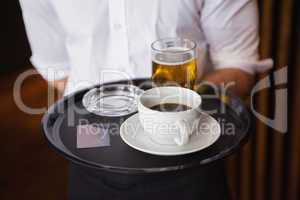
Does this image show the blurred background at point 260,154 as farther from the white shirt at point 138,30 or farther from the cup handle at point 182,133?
the cup handle at point 182,133

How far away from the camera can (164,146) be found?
28.1 inches

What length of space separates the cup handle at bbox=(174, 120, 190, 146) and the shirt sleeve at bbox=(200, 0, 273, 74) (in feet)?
1.28

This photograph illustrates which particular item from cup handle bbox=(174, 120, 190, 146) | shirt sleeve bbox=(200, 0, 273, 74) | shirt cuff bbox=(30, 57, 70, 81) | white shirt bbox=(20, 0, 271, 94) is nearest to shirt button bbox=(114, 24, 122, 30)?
white shirt bbox=(20, 0, 271, 94)

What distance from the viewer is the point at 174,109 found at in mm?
745

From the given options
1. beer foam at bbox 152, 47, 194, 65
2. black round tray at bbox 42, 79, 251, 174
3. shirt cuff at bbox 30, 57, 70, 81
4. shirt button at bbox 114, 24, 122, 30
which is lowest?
shirt cuff at bbox 30, 57, 70, 81

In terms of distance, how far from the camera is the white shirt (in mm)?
1020

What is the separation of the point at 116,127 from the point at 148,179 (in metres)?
0.12

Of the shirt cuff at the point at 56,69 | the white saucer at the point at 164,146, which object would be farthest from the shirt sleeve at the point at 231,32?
the shirt cuff at the point at 56,69

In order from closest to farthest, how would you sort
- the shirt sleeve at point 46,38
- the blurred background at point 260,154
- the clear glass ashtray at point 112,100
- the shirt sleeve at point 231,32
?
the clear glass ashtray at point 112,100 → the shirt sleeve at point 231,32 → the shirt sleeve at point 46,38 → the blurred background at point 260,154

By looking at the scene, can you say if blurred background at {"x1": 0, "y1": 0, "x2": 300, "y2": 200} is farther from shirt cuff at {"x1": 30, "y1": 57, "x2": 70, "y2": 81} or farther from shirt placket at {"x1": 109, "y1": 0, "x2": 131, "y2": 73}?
shirt cuff at {"x1": 30, "y1": 57, "x2": 70, "y2": 81}

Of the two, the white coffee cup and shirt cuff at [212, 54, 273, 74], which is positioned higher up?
the white coffee cup

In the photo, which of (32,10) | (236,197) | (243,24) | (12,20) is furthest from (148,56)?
(12,20)

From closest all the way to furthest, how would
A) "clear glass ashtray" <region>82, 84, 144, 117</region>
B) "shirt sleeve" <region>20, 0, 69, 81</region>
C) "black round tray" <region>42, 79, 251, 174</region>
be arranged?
"black round tray" <region>42, 79, 251, 174</region> < "clear glass ashtray" <region>82, 84, 144, 117</region> < "shirt sleeve" <region>20, 0, 69, 81</region>

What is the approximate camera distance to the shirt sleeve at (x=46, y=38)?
3.83ft
